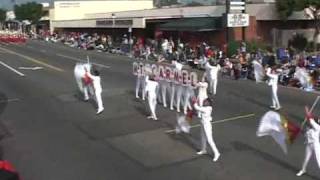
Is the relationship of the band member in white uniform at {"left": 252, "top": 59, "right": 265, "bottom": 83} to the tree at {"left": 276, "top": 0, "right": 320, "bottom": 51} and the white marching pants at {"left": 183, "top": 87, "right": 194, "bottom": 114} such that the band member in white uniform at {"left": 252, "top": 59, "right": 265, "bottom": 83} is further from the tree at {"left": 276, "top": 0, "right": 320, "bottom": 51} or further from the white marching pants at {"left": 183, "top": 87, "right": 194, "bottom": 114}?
the tree at {"left": 276, "top": 0, "right": 320, "bottom": 51}

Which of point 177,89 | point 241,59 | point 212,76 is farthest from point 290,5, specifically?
point 177,89

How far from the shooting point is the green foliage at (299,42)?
46.2 metres

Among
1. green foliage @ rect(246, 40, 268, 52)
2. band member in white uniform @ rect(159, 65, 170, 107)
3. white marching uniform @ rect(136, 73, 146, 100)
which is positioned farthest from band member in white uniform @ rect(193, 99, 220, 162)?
green foliage @ rect(246, 40, 268, 52)

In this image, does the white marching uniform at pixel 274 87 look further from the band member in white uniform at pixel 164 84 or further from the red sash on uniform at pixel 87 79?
the red sash on uniform at pixel 87 79

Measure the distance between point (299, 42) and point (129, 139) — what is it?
104ft

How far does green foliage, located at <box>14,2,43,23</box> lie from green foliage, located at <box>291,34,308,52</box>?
271 feet

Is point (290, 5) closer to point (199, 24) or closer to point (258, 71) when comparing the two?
point (199, 24)

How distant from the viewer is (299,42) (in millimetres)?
46406

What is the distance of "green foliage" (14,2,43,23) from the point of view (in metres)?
122

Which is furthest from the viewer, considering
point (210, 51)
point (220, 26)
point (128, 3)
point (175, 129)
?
point (128, 3)

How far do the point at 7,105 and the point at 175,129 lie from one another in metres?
9.28

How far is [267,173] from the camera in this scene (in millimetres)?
13273

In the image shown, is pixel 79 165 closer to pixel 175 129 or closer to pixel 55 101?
pixel 175 129

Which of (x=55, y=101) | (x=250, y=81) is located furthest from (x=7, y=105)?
(x=250, y=81)
